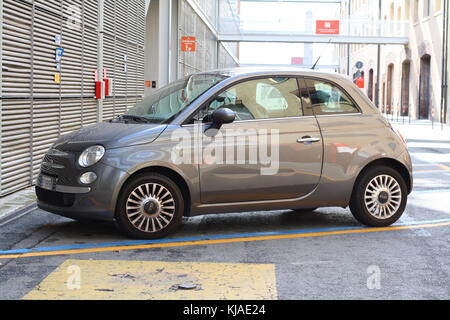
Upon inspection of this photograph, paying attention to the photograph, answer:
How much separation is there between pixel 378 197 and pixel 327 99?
1.12 meters

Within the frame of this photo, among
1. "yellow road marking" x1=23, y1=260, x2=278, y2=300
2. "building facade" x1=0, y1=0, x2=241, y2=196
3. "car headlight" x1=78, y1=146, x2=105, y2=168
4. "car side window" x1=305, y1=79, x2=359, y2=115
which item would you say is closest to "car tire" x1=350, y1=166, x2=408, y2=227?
"car side window" x1=305, y1=79, x2=359, y2=115

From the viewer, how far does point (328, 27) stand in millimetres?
46438

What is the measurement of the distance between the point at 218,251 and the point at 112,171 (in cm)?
118

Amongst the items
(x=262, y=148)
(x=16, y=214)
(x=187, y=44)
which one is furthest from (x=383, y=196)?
(x=187, y=44)

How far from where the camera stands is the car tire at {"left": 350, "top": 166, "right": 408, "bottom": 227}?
7.88 meters

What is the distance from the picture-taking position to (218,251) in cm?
666

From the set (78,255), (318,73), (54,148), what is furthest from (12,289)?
(318,73)

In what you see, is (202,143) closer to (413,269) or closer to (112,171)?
(112,171)

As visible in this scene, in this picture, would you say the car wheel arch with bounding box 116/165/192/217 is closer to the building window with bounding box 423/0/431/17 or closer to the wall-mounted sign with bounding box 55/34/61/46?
the wall-mounted sign with bounding box 55/34/61/46

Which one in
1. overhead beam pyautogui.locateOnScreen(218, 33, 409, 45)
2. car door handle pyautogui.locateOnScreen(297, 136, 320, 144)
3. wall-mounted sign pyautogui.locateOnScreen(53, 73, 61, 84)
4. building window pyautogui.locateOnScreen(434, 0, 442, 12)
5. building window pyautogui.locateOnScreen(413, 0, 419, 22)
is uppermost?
building window pyautogui.locateOnScreen(413, 0, 419, 22)

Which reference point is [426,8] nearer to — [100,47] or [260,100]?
[100,47]

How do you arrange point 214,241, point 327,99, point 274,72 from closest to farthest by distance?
point 214,241 < point 274,72 < point 327,99

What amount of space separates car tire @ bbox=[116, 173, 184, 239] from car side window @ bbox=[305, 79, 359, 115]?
1.73 meters
